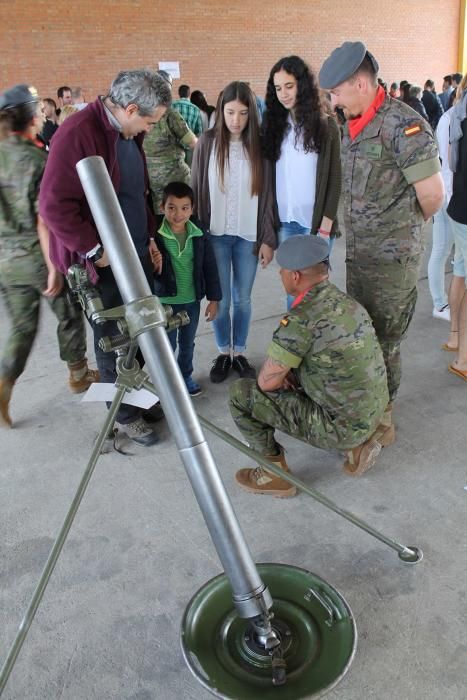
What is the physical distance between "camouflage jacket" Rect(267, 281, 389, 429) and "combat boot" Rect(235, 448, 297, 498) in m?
0.37

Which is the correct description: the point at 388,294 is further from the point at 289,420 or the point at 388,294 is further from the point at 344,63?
the point at 344,63

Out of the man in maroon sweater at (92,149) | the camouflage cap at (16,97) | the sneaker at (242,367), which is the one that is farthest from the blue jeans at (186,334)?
the camouflage cap at (16,97)

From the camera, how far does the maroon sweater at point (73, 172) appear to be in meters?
2.20

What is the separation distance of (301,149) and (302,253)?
3.50ft

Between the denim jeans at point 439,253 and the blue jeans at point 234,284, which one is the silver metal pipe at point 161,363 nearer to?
the blue jeans at point 234,284

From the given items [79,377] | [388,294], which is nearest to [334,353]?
[388,294]

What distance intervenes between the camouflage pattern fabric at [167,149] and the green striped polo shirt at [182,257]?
2124 millimetres

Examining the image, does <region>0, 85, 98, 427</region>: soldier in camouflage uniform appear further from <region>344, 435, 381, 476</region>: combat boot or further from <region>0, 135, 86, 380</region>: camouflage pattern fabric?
<region>344, 435, 381, 476</region>: combat boot

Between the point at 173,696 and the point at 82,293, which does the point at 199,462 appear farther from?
the point at 173,696

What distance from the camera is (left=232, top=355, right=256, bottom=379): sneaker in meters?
3.49

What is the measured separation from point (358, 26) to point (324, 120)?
498 inches

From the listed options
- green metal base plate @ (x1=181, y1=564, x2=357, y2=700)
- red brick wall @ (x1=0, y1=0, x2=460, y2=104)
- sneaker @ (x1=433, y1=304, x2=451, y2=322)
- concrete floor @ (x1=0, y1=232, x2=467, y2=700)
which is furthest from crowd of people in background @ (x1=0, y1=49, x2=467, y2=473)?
red brick wall @ (x1=0, y1=0, x2=460, y2=104)

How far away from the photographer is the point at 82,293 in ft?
5.22

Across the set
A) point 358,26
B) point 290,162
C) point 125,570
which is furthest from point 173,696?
point 358,26
